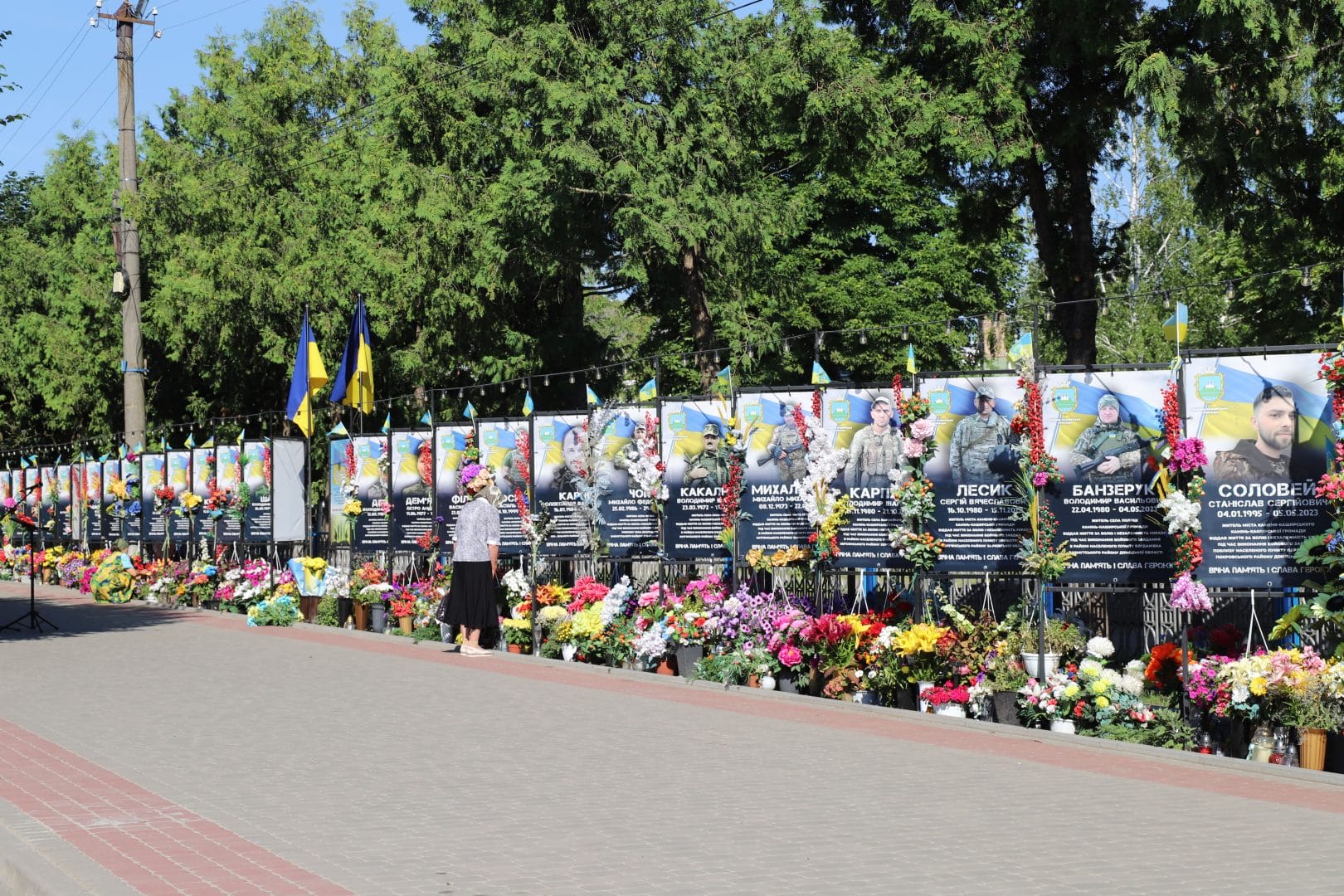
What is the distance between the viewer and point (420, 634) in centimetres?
2097

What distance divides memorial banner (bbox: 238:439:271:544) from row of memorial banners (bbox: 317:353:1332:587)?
887 centimetres

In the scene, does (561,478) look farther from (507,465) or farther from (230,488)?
(230,488)

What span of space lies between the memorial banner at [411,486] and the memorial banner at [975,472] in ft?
32.8

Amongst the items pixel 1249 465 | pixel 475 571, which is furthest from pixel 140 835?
pixel 475 571

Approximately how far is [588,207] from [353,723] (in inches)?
826

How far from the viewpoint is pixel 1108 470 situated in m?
12.7

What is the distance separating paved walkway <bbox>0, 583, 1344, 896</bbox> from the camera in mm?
7258

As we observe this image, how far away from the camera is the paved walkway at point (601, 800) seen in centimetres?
726

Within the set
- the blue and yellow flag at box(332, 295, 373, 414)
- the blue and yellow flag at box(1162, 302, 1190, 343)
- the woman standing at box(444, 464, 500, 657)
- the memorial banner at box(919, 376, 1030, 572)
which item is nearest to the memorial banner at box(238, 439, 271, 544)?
the blue and yellow flag at box(332, 295, 373, 414)

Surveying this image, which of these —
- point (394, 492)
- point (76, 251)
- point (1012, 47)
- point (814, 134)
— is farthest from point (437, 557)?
point (76, 251)

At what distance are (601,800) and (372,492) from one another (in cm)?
1501

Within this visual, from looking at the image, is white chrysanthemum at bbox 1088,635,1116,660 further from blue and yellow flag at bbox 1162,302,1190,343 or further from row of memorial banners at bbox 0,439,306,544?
row of memorial banners at bbox 0,439,306,544

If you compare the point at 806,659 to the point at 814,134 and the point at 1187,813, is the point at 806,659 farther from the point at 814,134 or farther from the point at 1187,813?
the point at 814,134

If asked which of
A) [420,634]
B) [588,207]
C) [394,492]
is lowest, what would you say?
[420,634]
